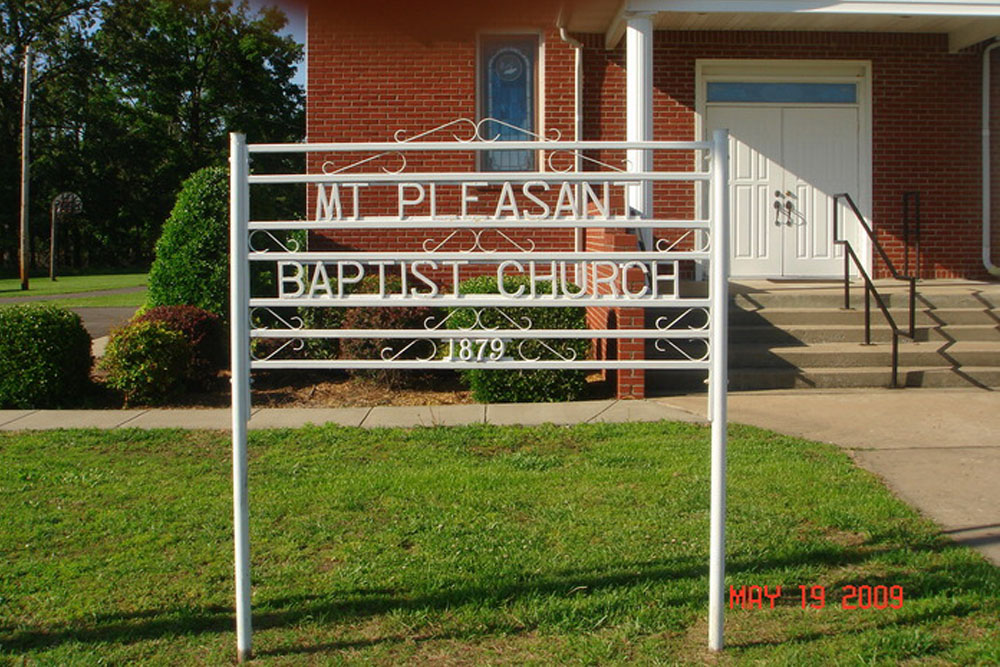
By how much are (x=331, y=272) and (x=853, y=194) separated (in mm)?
6378

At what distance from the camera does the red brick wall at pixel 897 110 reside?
11.9 metres

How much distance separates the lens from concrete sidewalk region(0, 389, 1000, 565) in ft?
21.4

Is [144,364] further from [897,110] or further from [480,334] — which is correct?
[897,110]

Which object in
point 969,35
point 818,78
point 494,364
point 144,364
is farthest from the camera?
point 818,78

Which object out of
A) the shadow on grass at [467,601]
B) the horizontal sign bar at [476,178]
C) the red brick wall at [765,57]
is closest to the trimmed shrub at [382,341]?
the red brick wall at [765,57]

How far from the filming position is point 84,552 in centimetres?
500

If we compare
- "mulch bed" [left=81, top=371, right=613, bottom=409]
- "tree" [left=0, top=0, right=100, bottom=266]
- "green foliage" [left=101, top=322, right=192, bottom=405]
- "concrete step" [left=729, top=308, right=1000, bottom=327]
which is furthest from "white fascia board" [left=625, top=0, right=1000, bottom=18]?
"tree" [left=0, top=0, right=100, bottom=266]

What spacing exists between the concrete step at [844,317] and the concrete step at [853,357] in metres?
0.56

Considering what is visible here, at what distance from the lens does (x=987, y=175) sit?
12.2 m

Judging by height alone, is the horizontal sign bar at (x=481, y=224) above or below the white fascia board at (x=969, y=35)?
below

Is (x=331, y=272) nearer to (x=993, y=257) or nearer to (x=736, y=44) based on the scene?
(x=736, y=44)

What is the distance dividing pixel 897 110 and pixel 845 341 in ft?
12.2

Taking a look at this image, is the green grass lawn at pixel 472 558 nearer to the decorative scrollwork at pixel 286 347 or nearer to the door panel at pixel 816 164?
the decorative scrollwork at pixel 286 347
